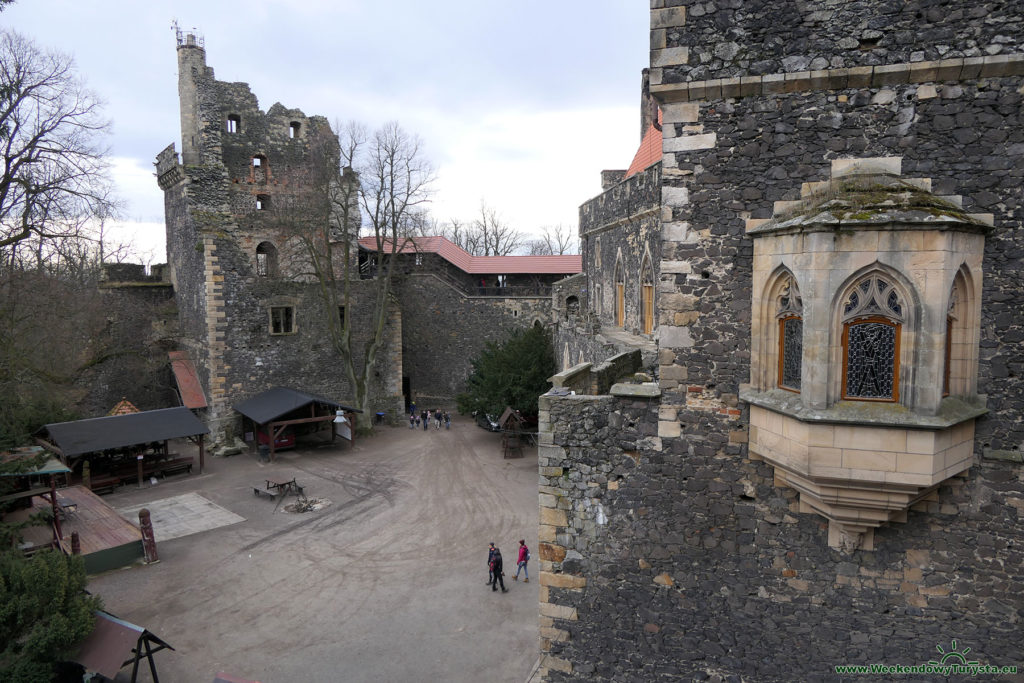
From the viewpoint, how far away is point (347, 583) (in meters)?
12.1

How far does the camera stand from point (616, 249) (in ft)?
52.9

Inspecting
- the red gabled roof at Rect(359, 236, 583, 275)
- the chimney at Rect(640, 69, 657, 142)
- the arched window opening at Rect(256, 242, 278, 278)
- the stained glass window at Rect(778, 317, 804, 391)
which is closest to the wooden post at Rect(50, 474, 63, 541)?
the arched window opening at Rect(256, 242, 278, 278)

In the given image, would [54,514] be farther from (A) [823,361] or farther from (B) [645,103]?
(B) [645,103]

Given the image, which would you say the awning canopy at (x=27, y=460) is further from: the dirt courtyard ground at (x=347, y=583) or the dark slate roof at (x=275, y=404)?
the dark slate roof at (x=275, y=404)

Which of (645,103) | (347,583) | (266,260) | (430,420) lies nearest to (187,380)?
(266,260)

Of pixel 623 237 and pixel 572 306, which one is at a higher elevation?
pixel 623 237

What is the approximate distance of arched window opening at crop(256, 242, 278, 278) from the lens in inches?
926

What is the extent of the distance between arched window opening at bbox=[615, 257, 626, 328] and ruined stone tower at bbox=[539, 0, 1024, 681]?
9964 millimetres

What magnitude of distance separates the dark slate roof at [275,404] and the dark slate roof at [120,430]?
7.51 feet

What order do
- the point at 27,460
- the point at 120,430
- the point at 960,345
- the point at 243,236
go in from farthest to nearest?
1. the point at 243,236
2. the point at 120,430
3. the point at 27,460
4. the point at 960,345

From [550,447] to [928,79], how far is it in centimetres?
468

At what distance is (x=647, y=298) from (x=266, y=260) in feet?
57.3

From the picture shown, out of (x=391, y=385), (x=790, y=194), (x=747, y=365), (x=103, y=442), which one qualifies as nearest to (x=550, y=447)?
(x=747, y=365)

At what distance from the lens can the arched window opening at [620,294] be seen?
15.8 m
